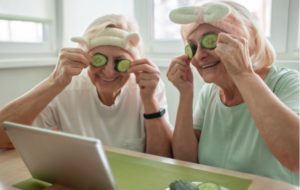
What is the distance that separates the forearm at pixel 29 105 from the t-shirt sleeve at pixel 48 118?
0.29ft

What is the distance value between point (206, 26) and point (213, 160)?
0.49 m

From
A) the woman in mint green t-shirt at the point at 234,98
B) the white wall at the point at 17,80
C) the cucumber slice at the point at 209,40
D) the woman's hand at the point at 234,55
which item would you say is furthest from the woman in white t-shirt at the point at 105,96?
the white wall at the point at 17,80

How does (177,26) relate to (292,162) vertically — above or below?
above

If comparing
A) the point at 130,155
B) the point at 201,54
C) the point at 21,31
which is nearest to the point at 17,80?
the point at 21,31

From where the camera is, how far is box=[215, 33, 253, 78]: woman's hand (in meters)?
0.98

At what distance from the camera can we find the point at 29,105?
3.91 ft

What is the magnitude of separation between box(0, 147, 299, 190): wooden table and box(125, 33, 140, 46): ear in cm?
45

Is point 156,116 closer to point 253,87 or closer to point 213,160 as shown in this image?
point 213,160

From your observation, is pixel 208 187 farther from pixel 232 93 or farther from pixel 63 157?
pixel 232 93

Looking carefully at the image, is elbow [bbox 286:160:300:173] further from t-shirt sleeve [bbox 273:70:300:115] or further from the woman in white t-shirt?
the woman in white t-shirt

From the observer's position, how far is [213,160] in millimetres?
1187

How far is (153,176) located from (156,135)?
16.4 inches

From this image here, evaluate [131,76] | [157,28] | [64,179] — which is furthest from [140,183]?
[157,28]

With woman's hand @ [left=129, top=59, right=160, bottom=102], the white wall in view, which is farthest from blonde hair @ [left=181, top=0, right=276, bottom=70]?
the white wall
